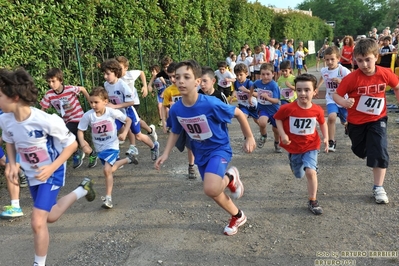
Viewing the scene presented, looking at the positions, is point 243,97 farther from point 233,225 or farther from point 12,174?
point 12,174

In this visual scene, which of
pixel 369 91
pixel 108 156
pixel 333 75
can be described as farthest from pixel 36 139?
pixel 333 75

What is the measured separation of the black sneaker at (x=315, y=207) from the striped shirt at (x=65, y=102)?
4193 millimetres

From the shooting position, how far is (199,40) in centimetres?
1462

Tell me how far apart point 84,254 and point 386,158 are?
3.62 m

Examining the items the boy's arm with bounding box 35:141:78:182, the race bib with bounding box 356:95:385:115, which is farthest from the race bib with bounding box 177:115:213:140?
the race bib with bounding box 356:95:385:115

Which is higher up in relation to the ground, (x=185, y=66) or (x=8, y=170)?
(x=185, y=66)

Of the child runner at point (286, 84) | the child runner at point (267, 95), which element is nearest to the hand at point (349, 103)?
the child runner at point (267, 95)

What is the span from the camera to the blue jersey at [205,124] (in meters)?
3.95

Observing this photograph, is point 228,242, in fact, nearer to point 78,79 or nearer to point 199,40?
point 78,79

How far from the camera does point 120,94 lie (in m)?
6.89

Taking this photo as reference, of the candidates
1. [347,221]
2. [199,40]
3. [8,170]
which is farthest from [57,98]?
[199,40]

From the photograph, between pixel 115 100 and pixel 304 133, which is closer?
pixel 304 133

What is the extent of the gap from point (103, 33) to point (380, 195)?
7396 mm

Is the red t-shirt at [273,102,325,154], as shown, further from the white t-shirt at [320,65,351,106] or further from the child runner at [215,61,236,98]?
the child runner at [215,61,236,98]
